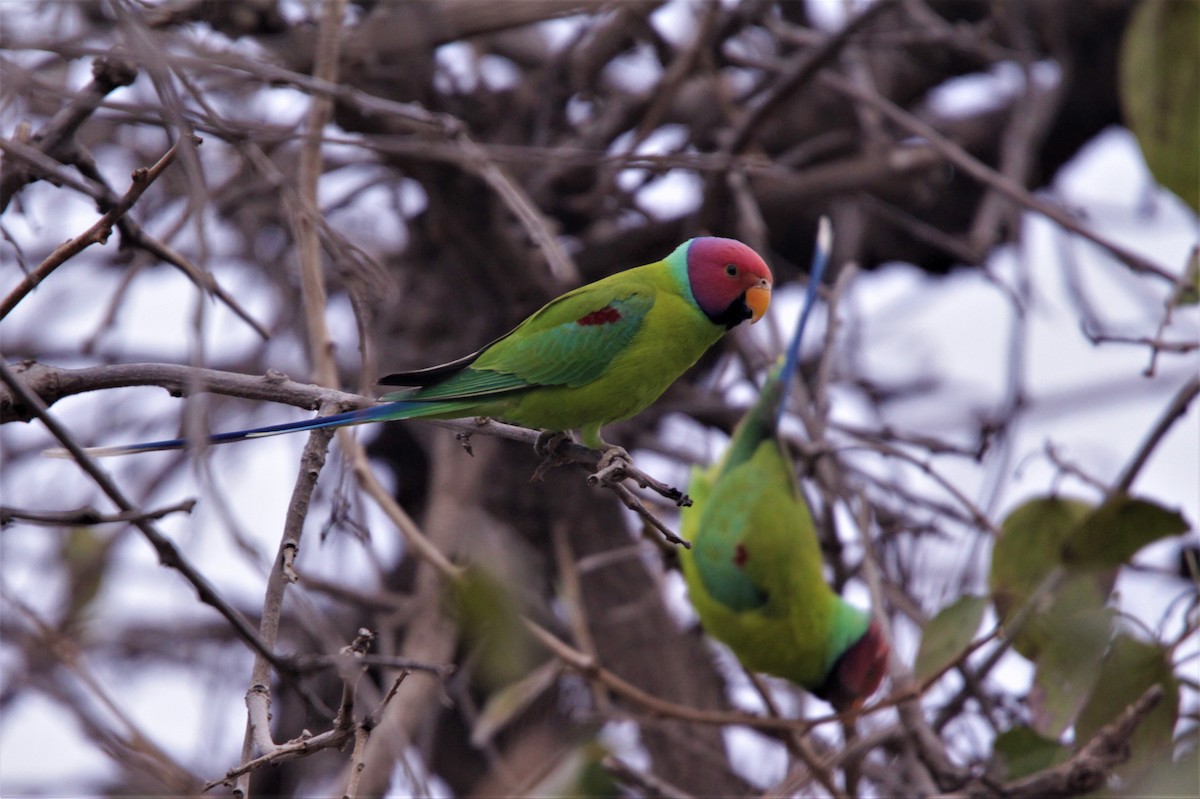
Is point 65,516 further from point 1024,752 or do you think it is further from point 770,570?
point 770,570

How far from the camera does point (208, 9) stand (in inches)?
112

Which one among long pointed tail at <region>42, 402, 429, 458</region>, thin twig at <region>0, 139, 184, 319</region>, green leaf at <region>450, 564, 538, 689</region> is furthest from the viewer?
green leaf at <region>450, 564, 538, 689</region>

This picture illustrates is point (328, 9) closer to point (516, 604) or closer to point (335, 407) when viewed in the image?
point (335, 407)

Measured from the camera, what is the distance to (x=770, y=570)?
3.62 metres

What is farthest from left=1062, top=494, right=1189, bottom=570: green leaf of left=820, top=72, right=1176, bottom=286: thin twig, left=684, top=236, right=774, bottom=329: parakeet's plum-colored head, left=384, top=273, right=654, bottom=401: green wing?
left=384, top=273, right=654, bottom=401: green wing

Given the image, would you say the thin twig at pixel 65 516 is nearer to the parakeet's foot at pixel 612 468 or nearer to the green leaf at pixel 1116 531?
the parakeet's foot at pixel 612 468

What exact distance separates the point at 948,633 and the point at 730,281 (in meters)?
1.07

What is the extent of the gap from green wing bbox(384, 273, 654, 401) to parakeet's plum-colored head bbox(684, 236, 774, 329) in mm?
133

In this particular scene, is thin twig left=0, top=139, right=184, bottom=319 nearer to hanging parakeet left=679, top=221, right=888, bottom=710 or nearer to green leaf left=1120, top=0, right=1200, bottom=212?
hanging parakeet left=679, top=221, right=888, bottom=710

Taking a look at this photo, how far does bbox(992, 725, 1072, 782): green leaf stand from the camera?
111 inches

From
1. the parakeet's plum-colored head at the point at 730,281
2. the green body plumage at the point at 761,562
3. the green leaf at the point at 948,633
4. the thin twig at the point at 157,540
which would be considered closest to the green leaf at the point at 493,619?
the green body plumage at the point at 761,562

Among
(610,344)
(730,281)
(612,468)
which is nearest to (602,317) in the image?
(610,344)

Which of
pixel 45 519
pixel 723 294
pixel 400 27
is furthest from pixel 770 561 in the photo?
pixel 45 519

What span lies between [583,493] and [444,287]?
905 mm
